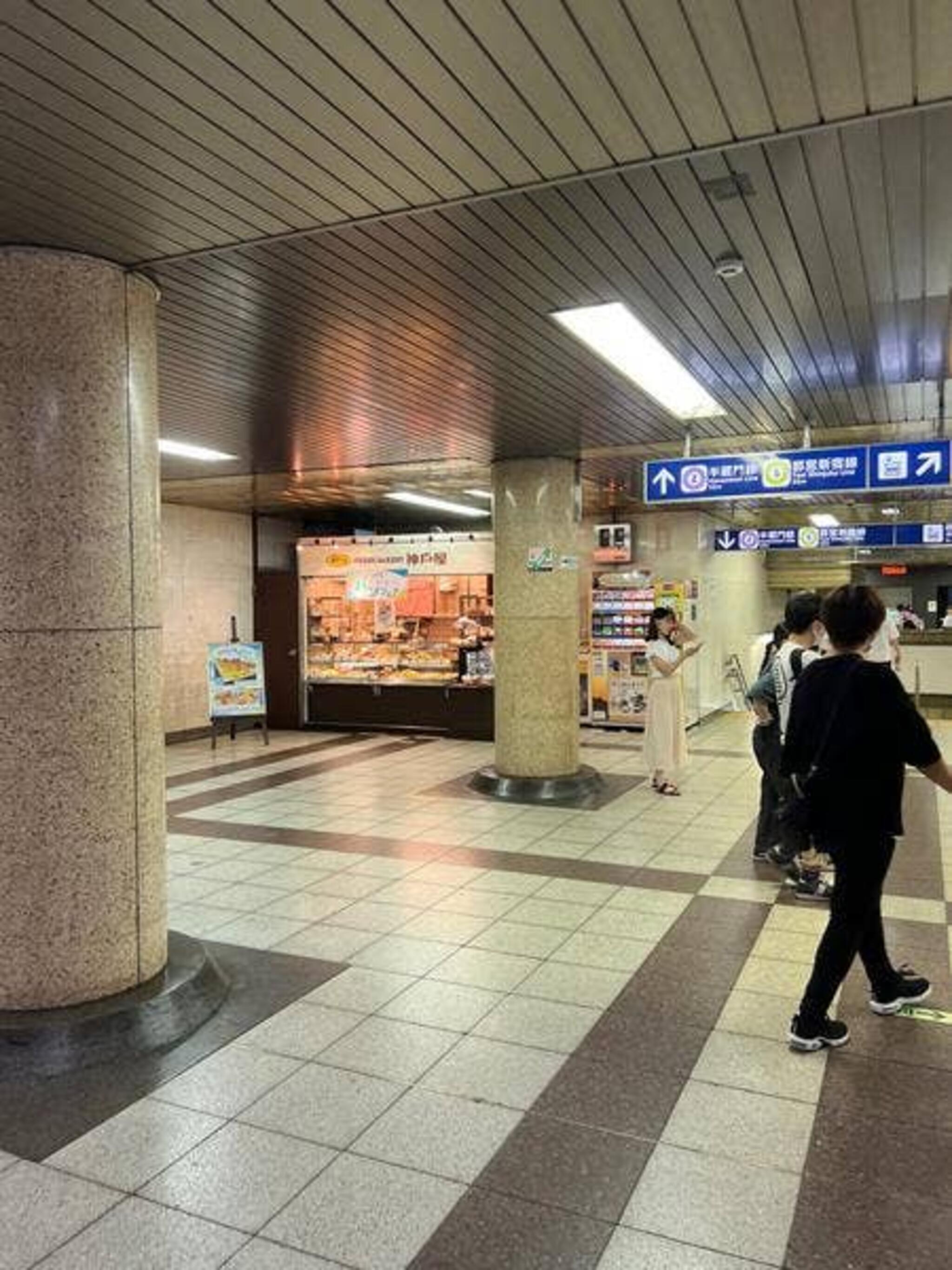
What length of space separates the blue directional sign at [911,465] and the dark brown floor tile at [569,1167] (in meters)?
4.75

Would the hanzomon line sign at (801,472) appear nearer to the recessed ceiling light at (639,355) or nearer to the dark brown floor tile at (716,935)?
the recessed ceiling light at (639,355)

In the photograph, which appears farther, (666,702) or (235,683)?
(235,683)

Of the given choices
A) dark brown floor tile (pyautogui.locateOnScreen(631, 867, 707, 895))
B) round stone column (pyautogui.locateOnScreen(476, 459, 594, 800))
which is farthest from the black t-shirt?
round stone column (pyautogui.locateOnScreen(476, 459, 594, 800))

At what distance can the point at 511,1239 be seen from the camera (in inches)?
92.3

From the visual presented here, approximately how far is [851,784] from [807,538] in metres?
9.75

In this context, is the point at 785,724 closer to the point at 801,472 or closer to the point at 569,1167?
the point at 801,472

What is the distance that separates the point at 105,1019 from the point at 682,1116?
2.01 m

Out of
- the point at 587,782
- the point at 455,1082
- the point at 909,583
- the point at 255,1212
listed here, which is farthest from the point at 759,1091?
the point at 909,583

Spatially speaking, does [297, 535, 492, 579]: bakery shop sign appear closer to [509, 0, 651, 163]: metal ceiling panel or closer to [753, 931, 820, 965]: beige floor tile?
[753, 931, 820, 965]: beige floor tile

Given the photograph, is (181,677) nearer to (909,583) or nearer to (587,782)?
(587,782)

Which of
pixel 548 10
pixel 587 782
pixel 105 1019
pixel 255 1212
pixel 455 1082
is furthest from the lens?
pixel 587 782

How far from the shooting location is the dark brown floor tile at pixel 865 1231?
7.37 feet

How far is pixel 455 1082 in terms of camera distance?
123 inches

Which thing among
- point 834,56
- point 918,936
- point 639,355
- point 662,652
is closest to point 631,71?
point 834,56
